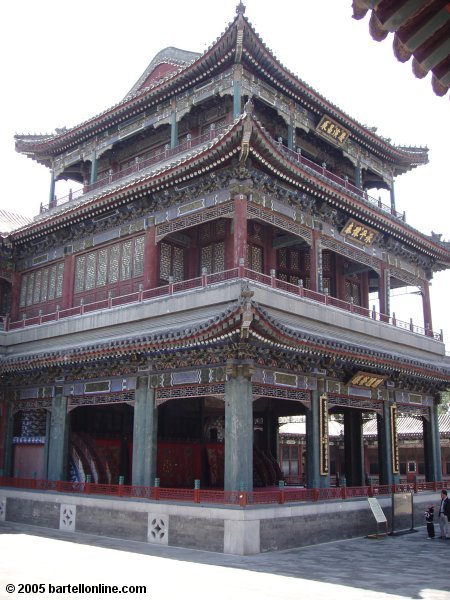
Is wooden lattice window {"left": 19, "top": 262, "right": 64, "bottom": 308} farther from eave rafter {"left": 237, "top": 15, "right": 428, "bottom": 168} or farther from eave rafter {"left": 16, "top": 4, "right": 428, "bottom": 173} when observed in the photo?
eave rafter {"left": 237, "top": 15, "right": 428, "bottom": 168}

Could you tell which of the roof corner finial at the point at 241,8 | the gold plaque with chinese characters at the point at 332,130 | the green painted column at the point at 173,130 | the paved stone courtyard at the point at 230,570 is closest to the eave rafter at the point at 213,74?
the roof corner finial at the point at 241,8

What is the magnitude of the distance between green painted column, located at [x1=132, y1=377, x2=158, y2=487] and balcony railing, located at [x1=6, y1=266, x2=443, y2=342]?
300 centimetres

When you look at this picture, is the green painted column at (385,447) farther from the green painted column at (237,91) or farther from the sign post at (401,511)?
the green painted column at (237,91)

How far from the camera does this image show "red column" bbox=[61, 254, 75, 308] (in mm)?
23125

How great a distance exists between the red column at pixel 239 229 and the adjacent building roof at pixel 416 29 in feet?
42.4

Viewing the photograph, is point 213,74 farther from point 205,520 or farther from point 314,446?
point 205,520

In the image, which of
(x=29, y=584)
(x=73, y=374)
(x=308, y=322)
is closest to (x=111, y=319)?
(x=73, y=374)

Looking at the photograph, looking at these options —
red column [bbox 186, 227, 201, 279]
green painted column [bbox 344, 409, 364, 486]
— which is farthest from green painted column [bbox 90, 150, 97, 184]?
green painted column [bbox 344, 409, 364, 486]

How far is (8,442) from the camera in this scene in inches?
899

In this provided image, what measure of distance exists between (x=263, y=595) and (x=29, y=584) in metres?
4.06

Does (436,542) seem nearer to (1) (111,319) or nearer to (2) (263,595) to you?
(2) (263,595)

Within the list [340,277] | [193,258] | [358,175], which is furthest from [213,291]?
[358,175]

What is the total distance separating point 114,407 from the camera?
909 inches

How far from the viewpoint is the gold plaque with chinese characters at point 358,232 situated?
21.7m
